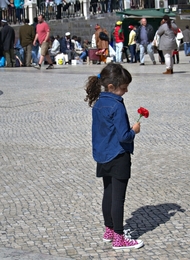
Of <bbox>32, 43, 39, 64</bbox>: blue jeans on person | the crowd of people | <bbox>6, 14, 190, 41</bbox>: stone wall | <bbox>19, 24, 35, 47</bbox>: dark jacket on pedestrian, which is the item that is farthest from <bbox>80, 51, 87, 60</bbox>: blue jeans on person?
<bbox>6, 14, 190, 41</bbox>: stone wall

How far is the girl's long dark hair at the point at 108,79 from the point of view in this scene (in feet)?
17.0

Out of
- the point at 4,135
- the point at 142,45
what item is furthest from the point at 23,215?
the point at 142,45

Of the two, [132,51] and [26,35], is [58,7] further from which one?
[26,35]

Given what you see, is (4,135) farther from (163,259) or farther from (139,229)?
(163,259)

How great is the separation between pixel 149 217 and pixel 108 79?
1.36 meters

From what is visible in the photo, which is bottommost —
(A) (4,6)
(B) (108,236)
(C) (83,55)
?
(C) (83,55)

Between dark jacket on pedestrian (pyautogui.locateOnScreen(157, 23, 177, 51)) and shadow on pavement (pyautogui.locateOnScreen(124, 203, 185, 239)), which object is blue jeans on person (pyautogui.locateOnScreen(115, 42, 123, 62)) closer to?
dark jacket on pedestrian (pyautogui.locateOnScreen(157, 23, 177, 51))

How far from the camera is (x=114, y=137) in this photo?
16.9ft

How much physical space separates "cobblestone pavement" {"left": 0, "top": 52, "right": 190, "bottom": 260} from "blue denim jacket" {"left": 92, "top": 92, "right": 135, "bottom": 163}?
2.27ft

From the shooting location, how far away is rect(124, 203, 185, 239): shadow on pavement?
224 inches

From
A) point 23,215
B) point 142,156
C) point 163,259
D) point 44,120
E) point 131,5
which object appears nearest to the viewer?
point 163,259

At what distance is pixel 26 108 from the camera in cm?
1314

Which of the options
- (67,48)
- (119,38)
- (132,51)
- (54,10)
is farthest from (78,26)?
(119,38)

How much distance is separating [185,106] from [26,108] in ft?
9.20
